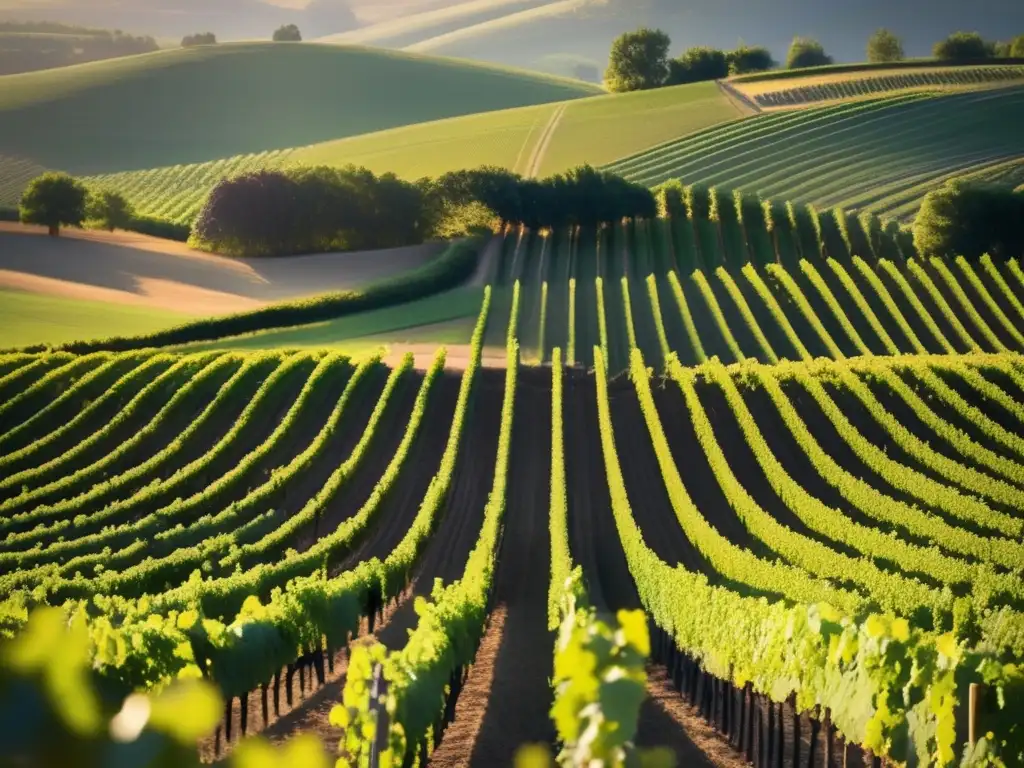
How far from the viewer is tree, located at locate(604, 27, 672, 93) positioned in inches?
4537

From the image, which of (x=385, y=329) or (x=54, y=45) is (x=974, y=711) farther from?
(x=54, y=45)

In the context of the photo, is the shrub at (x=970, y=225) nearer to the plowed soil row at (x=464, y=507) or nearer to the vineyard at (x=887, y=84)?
the plowed soil row at (x=464, y=507)

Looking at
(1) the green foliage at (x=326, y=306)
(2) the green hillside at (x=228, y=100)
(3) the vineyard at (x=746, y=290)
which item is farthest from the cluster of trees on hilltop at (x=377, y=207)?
(2) the green hillside at (x=228, y=100)

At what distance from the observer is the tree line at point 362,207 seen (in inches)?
2766

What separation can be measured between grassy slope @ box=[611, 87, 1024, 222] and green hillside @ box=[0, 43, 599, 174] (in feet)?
133

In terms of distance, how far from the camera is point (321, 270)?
67.2 meters

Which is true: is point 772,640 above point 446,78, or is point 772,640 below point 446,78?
below

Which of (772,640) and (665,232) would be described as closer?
(772,640)

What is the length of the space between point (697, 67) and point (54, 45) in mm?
97803

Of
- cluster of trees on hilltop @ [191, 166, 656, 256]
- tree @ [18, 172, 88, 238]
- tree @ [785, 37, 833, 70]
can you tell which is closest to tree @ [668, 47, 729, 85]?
tree @ [785, 37, 833, 70]

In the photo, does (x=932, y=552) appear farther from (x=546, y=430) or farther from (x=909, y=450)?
(x=546, y=430)

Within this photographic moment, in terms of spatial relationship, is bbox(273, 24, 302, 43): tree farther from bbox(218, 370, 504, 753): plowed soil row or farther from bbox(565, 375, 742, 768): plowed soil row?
bbox(565, 375, 742, 768): plowed soil row

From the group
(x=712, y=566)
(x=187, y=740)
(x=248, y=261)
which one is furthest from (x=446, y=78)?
(x=187, y=740)

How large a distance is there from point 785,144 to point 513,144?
19.9 m
